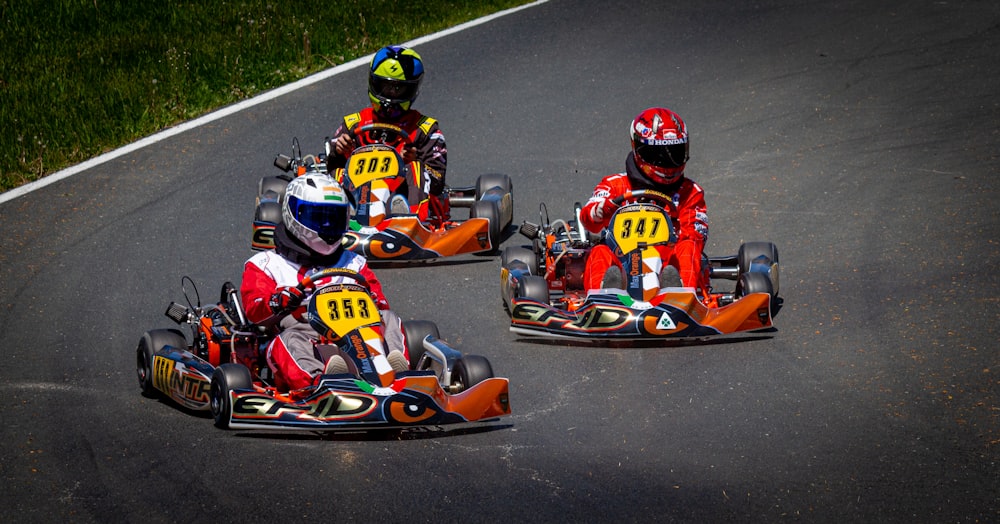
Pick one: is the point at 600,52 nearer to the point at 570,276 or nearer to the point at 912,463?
the point at 570,276

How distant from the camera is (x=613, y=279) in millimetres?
9094

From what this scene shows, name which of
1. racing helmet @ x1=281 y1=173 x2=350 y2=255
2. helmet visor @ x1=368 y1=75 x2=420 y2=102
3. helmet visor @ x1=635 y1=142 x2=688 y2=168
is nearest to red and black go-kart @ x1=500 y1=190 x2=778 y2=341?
helmet visor @ x1=635 y1=142 x2=688 y2=168

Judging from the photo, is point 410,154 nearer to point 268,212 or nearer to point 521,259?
point 268,212

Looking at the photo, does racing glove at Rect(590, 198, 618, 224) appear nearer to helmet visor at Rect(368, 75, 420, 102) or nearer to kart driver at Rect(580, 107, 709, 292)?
kart driver at Rect(580, 107, 709, 292)

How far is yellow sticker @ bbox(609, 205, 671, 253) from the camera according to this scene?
30.2ft

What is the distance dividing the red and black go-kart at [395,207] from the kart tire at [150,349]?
2616mm

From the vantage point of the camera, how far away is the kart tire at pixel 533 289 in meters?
9.15

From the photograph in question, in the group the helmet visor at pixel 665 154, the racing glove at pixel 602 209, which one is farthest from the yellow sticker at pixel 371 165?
the helmet visor at pixel 665 154

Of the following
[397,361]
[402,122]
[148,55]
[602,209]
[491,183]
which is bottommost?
[397,361]

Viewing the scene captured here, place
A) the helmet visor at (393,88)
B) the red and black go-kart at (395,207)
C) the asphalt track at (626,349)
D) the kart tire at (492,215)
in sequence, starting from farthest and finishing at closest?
the helmet visor at (393,88)
the kart tire at (492,215)
the red and black go-kart at (395,207)
the asphalt track at (626,349)

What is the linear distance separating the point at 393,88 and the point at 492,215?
58.1 inches

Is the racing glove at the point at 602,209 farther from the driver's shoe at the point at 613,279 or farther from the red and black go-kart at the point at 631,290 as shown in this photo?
the driver's shoe at the point at 613,279

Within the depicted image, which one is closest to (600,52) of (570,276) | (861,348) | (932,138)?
(932,138)

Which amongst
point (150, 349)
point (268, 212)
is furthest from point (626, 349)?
point (268, 212)
